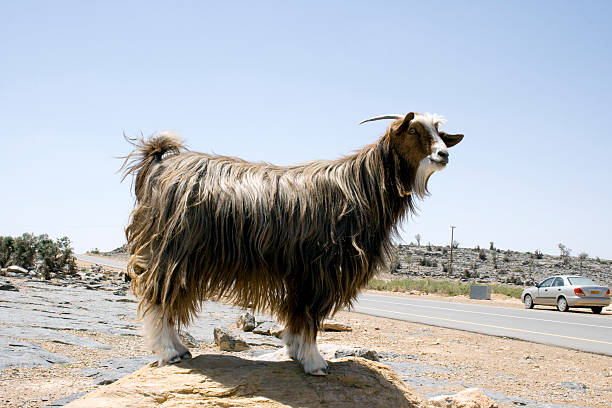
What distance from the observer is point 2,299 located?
12.0 metres

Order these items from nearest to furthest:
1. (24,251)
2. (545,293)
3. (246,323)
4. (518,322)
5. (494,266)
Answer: (246,323)
(518,322)
(545,293)
(24,251)
(494,266)

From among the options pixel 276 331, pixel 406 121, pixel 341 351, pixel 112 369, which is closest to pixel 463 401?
pixel 341 351

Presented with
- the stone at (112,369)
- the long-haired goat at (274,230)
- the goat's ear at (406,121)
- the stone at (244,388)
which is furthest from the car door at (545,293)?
the goat's ear at (406,121)

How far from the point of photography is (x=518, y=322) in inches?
687

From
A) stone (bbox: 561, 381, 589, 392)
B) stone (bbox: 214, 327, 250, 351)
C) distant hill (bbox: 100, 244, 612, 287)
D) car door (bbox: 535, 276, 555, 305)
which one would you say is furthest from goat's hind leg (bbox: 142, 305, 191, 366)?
distant hill (bbox: 100, 244, 612, 287)

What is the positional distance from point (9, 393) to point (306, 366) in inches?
130

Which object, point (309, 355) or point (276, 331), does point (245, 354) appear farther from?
point (309, 355)

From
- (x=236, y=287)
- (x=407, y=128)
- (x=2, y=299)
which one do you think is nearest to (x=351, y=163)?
(x=407, y=128)

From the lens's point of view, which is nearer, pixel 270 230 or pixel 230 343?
pixel 270 230

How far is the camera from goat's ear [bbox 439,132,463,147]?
4.87 m

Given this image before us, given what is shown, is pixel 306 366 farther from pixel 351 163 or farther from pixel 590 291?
pixel 590 291

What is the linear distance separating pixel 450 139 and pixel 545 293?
21.1 meters

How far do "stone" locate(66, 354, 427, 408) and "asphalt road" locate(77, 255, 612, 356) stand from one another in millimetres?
7623

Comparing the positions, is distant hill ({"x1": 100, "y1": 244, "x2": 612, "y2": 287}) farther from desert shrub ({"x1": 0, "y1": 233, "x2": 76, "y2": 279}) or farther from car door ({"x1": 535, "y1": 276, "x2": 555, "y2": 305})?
desert shrub ({"x1": 0, "y1": 233, "x2": 76, "y2": 279})
